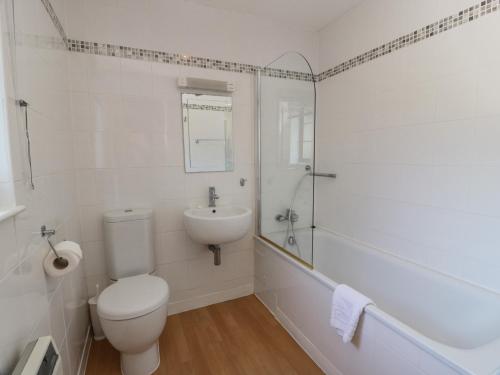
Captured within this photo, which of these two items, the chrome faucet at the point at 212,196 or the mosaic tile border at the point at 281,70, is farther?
the chrome faucet at the point at 212,196

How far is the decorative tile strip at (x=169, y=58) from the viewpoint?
1781mm

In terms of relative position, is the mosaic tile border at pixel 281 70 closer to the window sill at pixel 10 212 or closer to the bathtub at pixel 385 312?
the window sill at pixel 10 212

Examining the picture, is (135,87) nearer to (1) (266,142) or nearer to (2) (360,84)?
(1) (266,142)

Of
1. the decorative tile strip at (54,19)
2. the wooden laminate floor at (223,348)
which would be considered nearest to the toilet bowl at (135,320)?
the wooden laminate floor at (223,348)

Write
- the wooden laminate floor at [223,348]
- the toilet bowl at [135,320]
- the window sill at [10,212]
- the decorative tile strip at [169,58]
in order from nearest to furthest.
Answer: the window sill at [10,212]
the toilet bowl at [135,320]
the wooden laminate floor at [223,348]
the decorative tile strip at [169,58]

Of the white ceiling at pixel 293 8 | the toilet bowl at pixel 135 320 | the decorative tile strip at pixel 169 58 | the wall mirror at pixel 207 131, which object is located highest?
the white ceiling at pixel 293 8

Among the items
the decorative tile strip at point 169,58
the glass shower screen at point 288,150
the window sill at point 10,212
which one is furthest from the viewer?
the glass shower screen at point 288,150

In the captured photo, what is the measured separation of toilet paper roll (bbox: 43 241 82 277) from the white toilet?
0.41 m

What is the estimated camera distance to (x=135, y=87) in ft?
6.29

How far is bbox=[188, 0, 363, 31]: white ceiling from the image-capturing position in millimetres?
2023

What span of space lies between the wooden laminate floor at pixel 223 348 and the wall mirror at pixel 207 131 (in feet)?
3.97

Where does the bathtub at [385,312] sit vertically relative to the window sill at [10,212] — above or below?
below

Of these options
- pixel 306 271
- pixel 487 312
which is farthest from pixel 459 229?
pixel 306 271

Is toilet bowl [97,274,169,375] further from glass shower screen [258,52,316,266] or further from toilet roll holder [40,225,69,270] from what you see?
glass shower screen [258,52,316,266]
